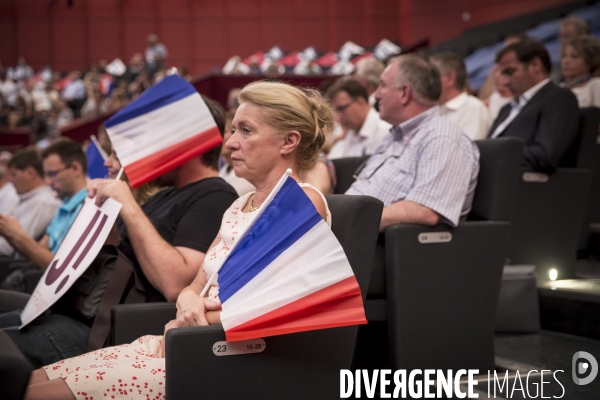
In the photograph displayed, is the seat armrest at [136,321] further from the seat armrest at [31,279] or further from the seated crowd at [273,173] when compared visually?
the seat armrest at [31,279]

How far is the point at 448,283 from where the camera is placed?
2.22m

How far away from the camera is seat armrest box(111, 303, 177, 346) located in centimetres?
179

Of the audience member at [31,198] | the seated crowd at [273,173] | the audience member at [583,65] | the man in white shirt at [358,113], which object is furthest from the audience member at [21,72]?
the audience member at [583,65]

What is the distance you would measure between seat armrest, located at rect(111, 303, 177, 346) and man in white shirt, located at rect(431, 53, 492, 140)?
2329mm

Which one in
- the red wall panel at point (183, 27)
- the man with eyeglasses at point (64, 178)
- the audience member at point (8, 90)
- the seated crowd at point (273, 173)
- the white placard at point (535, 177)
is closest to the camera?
the seated crowd at point (273, 173)

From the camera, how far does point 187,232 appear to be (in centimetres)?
191

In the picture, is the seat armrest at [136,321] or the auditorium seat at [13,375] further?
the seat armrest at [136,321]

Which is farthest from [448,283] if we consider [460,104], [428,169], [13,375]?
[460,104]

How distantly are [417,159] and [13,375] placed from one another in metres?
1.65

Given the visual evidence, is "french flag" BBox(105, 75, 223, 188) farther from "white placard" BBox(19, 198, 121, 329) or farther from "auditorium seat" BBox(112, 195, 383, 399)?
"auditorium seat" BBox(112, 195, 383, 399)

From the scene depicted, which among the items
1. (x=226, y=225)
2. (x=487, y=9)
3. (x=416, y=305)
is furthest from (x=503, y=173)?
(x=487, y=9)

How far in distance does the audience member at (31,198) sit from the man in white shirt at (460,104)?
2.31 m

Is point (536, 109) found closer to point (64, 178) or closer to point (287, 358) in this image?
point (287, 358)

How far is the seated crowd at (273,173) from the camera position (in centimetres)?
160
